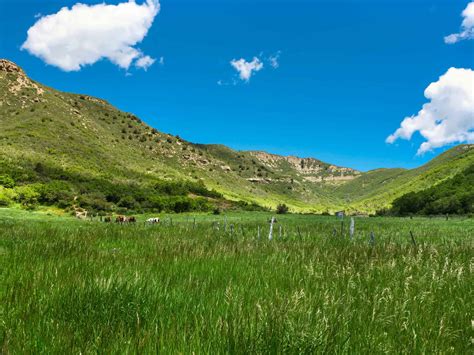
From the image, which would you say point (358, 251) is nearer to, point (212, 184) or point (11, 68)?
point (212, 184)

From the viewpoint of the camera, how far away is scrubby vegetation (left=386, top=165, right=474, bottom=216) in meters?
74.8

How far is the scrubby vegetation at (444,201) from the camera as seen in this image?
245ft

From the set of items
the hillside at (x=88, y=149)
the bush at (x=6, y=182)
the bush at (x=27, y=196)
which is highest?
the hillside at (x=88, y=149)

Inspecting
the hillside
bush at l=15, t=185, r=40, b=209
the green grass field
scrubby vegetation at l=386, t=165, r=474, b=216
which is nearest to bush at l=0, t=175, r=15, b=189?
bush at l=15, t=185, r=40, b=209

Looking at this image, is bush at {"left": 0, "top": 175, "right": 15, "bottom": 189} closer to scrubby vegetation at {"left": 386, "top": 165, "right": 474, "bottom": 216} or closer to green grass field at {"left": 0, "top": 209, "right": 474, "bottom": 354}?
green grass field at {"left": 0, "top": 209, "right": 474, "bottom": 354}

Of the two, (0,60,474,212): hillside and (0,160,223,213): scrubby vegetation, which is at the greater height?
(0,60,474,212): hillside

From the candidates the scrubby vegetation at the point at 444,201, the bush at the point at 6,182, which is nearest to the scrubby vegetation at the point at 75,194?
A: the bush at the point at 6,182

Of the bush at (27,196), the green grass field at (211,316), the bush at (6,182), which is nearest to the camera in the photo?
the green grass field at (211,316)

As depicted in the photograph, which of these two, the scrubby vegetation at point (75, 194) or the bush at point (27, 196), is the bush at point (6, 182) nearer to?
the scrubby vegetation at point (75, 194)

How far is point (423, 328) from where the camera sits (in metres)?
3.10

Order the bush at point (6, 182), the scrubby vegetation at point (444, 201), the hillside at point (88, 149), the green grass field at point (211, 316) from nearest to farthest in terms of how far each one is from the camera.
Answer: the green grass field at point (211, 316) < the bush at point (6, 182) < the hillside at point (88, 149) < the scrubby vegetation at point (444, 201)

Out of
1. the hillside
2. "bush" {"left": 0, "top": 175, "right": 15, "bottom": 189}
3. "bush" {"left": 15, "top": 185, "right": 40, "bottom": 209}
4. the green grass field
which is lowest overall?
the green grass field

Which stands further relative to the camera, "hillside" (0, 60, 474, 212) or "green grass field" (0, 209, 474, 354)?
"hillside" (0, 60, 474, 212)

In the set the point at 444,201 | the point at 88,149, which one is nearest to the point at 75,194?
the point at 88,149
